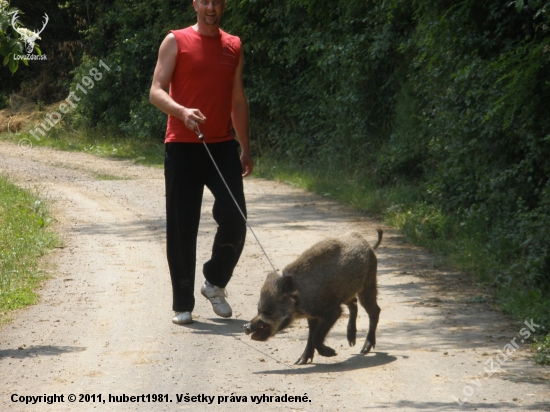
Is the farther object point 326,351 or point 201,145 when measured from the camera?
point 201,145

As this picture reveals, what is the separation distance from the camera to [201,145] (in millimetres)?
6355

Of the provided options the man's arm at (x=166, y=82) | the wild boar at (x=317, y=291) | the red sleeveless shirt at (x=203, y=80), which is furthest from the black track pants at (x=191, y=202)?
the wild boar at (x=317, y=291)

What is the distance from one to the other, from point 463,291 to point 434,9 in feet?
9.42

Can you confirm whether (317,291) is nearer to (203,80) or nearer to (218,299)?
(218,299)

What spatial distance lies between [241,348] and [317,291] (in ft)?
2.43

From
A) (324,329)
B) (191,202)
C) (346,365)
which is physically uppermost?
(191,202)

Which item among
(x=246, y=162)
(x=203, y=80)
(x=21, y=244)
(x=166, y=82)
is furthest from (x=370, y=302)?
(x=21, y=244)

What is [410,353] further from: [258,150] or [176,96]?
[258,150]

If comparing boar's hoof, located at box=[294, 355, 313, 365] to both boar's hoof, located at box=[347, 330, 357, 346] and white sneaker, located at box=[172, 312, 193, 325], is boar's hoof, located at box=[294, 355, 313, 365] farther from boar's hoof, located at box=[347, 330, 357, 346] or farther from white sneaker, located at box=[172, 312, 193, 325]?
white sneaker, located at box=[172, 312, 193, 325]

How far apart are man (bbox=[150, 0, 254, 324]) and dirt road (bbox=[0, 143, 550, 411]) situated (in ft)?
1.34

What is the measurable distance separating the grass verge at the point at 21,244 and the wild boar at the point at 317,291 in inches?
97.4

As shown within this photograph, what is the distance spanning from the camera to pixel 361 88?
51.6 ft

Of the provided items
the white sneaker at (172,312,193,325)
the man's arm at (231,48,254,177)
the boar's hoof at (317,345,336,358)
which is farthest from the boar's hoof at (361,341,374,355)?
the man's arm at (231,48,254,177)

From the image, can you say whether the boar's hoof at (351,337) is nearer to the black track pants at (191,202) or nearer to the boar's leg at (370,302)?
the boar's leg at (370,302)
